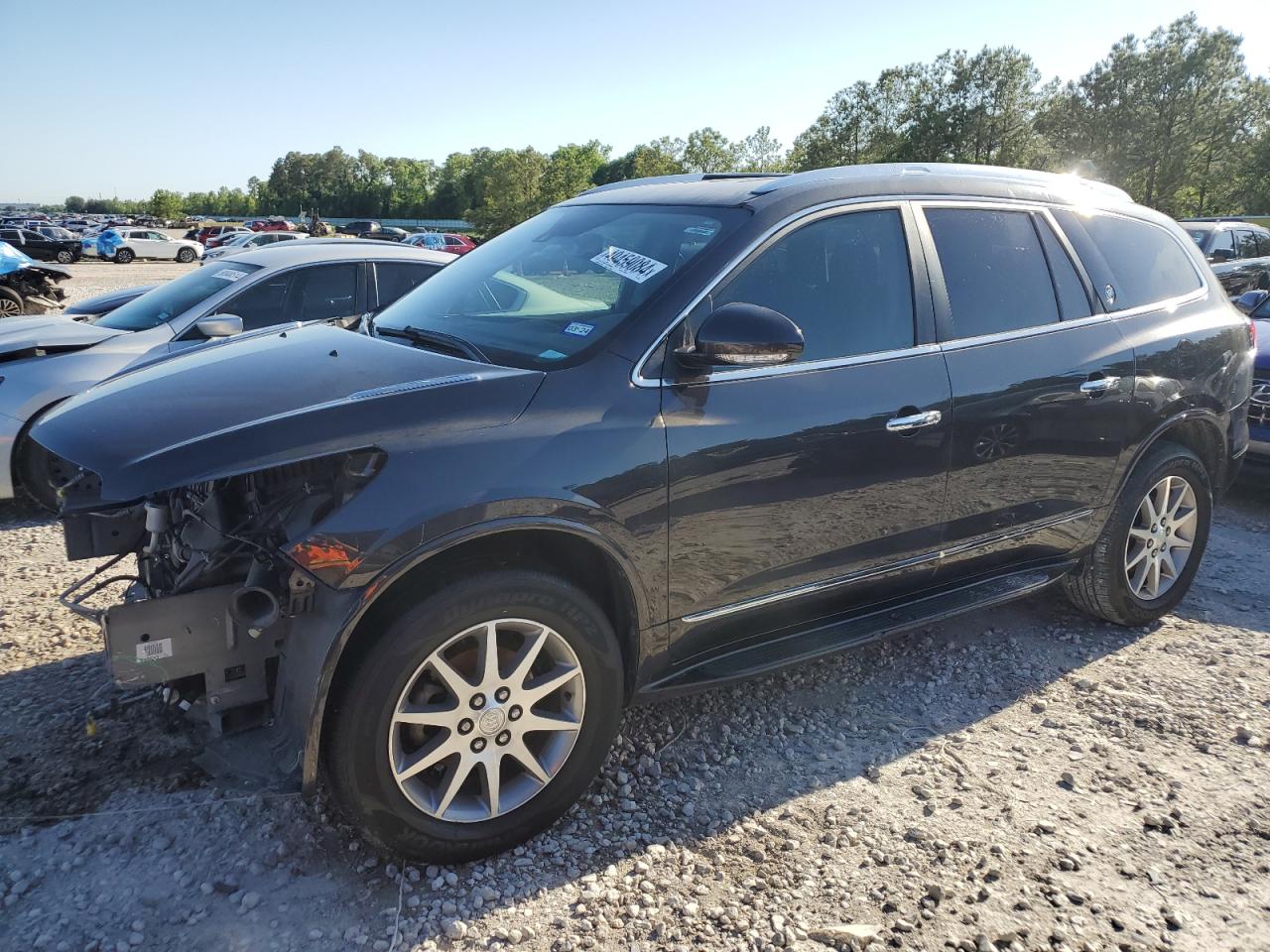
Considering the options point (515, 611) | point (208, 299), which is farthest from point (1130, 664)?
point (208, 299)

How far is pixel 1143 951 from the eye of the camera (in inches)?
92.4

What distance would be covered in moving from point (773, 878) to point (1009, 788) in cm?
101

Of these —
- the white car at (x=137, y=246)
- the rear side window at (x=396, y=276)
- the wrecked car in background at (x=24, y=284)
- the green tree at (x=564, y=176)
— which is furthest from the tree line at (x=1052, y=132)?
the rear side window at (x=396, y=276)

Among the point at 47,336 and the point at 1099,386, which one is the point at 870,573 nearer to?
the point at 1099,386

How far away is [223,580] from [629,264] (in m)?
1.64

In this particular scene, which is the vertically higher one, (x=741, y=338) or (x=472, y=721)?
(x=741, y=338)

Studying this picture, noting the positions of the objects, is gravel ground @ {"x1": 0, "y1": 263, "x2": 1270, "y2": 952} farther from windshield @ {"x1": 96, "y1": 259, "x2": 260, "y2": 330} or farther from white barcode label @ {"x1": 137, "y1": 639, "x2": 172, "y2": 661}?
windshield @ {"x1": 96, "y1": 259, "x2": 260, "y2": 330}

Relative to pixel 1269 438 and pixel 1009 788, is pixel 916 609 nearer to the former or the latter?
pixel 1009 788

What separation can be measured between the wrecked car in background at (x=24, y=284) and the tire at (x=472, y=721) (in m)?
15.2

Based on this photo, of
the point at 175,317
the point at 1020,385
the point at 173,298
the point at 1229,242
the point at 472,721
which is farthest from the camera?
the point at 1229,242

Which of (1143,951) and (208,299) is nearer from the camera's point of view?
(1143,951)

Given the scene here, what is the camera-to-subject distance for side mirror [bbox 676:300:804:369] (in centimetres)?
258

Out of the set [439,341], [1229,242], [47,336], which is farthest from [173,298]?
[1229,242]

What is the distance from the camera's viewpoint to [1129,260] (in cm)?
404
